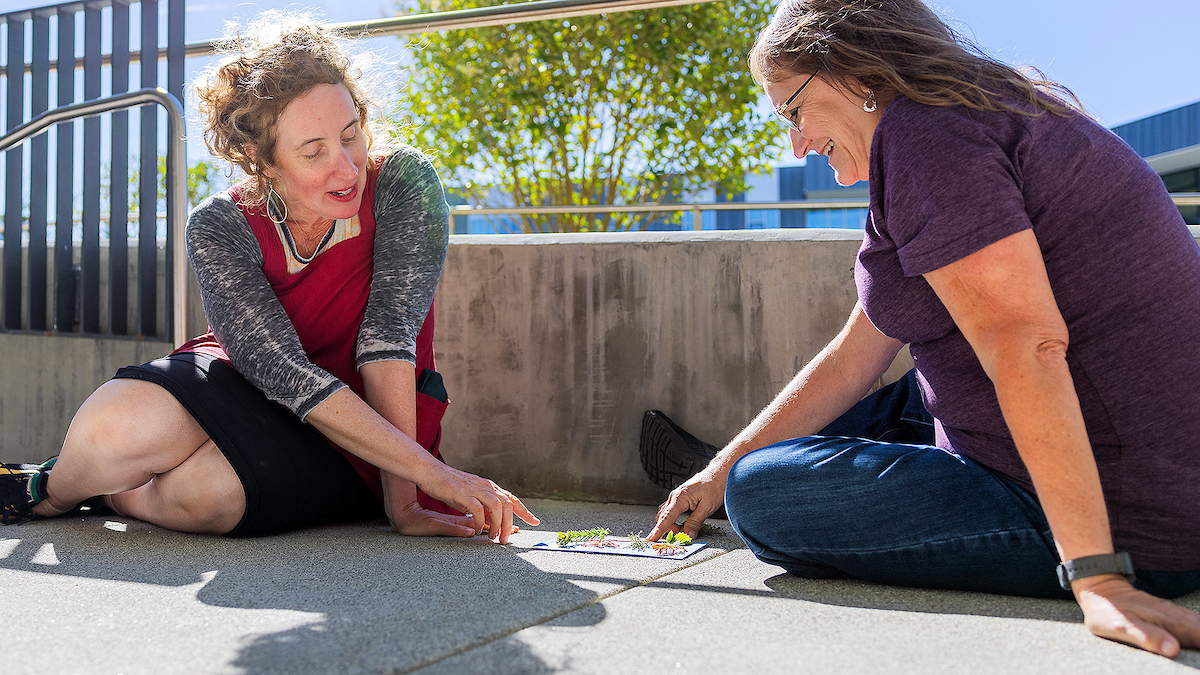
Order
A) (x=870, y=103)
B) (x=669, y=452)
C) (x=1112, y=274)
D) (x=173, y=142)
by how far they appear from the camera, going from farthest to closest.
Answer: (x=173, y=142) → (x=669, y=452) → (x=870, y=103) → (x=1112, y=274)

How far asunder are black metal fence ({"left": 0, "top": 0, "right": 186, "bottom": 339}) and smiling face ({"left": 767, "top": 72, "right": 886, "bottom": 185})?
2140 millimetres

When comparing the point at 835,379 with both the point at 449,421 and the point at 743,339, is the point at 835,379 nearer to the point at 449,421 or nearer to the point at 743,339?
the point at 743,339

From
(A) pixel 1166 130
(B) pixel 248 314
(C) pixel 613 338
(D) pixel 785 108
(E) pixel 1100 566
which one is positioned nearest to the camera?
(E) pixel 1100 566

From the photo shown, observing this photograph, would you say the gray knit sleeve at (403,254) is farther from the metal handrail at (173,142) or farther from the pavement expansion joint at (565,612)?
the metal handrail at (173,142)

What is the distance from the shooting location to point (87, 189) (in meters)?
3.23

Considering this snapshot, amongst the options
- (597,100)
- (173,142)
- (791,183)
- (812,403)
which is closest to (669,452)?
(812,403)

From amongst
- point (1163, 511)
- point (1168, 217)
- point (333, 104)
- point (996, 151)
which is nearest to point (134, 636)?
point (333, 104)

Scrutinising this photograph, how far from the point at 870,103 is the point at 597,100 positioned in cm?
794

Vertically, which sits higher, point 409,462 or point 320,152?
point 320,152

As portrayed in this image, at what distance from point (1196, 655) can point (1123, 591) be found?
98 millimetres

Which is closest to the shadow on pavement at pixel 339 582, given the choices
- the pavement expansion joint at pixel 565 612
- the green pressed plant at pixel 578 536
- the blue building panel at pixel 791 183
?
the pavement expansion joint at pixel 565 612

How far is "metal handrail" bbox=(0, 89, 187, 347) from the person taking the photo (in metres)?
2.76

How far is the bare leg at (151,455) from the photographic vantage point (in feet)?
6.12

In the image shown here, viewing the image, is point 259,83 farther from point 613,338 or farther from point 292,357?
point 613,338
